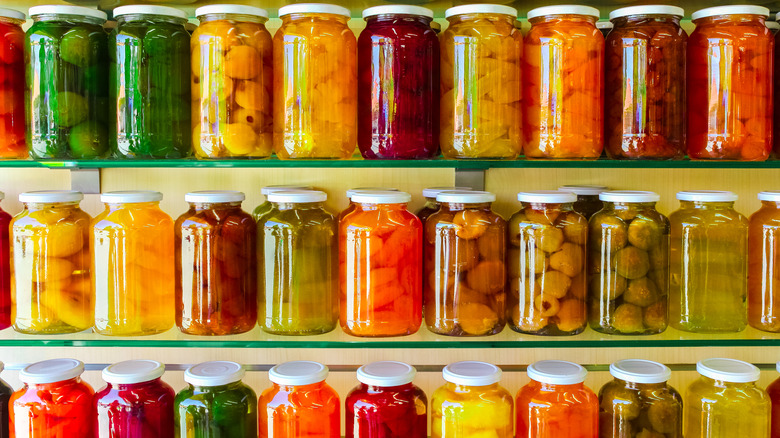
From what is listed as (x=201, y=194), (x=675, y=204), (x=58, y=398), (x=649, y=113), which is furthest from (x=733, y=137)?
(x=58, y=398)

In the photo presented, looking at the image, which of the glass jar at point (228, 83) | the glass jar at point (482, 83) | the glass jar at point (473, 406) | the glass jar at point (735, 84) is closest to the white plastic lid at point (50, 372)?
the glass jar at point (228, 83)

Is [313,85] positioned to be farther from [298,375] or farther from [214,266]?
[298,375]

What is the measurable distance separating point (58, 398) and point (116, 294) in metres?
0.19

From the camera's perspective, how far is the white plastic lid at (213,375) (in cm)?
101

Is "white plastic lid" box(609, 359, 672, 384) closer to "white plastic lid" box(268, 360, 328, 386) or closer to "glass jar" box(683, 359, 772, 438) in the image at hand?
"glass jar" box(683, 359, 772, 438)

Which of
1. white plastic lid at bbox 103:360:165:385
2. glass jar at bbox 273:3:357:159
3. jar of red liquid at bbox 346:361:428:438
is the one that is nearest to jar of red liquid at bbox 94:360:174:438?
white plastic lid at bbox 103:360:165:385

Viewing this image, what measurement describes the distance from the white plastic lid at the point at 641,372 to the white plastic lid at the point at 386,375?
34 centimetres

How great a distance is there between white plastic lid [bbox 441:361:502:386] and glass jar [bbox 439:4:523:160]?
0.35 metres

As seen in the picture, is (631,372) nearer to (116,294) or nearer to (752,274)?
(752,274)

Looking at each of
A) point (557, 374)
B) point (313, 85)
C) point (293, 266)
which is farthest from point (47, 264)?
point (557, 374)

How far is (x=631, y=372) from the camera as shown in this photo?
104 centimetres

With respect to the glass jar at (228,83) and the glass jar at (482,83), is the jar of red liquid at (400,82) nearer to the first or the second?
the glass jar at (482,83)

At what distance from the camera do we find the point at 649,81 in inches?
39.5

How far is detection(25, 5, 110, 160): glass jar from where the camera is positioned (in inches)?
39.5
